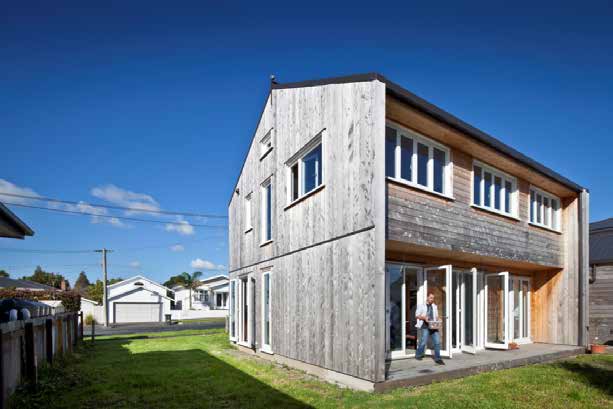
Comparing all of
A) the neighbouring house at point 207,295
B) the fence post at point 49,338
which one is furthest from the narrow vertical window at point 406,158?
the neighbouring house at point 207,295

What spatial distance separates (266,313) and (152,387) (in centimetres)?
486

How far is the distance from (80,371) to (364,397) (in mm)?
7447

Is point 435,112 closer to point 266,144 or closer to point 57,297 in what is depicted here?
point 266,144

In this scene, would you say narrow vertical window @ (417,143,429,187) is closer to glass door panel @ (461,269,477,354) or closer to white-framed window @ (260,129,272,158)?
glass door panel @ (461,269,477,354)

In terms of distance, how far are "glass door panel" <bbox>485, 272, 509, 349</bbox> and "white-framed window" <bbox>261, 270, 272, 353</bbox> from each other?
6290 mm

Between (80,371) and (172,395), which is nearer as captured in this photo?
(172,395)

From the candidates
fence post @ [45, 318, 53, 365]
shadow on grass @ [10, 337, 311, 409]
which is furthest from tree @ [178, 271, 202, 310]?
fence post @ [45, 318, 53, 365]

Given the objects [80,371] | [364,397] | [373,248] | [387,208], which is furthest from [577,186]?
[80,371]

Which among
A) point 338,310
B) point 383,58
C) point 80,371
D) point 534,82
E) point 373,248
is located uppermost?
point 383,58

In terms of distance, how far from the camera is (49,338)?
10648 millimetres

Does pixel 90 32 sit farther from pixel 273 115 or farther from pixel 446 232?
pixel 446 232

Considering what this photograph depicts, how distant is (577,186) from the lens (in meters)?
15.2

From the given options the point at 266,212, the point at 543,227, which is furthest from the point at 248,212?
the point at 543,227

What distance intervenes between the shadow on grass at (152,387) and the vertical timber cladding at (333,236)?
1.47 m
